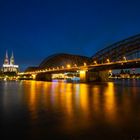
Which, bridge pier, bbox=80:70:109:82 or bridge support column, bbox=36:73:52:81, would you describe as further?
bridge support column, bbox=36:73:52:81

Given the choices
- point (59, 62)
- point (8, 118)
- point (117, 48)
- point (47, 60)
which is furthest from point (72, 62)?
point (8, 118)

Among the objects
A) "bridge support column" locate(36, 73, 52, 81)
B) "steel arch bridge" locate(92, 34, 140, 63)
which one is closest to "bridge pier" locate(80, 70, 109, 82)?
"steel arch bridge" locate(92, 34, 140, 63)

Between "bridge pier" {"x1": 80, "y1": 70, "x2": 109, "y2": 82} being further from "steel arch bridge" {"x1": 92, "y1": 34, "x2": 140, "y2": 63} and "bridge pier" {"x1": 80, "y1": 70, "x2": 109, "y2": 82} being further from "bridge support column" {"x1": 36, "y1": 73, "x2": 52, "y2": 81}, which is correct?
"bridge support column" {"x1": 36, "y1": 73, "x2": 52, "y2": 81}

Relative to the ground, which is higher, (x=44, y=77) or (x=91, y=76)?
(x=44, y=77)

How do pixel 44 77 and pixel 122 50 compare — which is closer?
pixel 122 50

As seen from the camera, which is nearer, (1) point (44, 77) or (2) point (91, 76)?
(2) point (91, 76)

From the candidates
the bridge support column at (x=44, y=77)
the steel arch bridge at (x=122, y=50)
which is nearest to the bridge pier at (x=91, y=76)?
the steel arch bridge at (x=122, y=50)

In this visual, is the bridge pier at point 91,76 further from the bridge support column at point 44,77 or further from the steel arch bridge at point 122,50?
the bridge support column at point 44,77

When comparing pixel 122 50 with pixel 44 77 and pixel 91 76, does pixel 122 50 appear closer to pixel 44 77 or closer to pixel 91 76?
pixel 91 76

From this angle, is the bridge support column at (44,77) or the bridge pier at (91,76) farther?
the bridge support column at (44,77)

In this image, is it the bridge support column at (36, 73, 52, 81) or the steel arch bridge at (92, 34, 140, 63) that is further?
the bridge support column at (36, 73, 52, 81)

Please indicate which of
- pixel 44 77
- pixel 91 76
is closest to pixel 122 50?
pixel 91 76

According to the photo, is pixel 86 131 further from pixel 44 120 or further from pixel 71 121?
pixel 44 120

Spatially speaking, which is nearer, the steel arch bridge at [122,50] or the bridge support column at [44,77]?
the steel arch bridge at [122,50]
